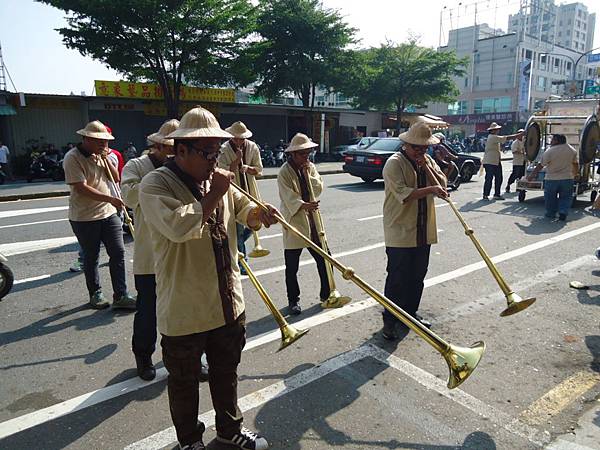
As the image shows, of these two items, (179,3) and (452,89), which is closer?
(179,3)

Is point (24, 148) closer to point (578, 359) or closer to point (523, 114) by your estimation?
point (578, 359)

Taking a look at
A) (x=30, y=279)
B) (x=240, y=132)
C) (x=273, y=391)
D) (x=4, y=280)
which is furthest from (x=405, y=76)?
(x=273, y=391)

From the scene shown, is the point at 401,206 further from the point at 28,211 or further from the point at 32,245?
the point at 28,211

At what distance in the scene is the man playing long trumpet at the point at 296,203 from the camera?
4.62 m

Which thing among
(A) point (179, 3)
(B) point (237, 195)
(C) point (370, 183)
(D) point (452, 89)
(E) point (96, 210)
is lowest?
(C) point (370, 183)

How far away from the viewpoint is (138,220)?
3605mm

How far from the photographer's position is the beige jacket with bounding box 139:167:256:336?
2.27 metres

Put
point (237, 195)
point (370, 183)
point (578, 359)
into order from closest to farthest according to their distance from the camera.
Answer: point (237, 195), point (578, 359), point (370, 183)

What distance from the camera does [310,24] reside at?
83.5 feet

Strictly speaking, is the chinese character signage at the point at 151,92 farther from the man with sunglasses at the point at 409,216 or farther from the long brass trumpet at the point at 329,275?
the man with sunglasses at the point at 409,216

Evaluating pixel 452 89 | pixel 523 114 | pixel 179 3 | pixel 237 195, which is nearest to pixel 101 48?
pixel 179 3

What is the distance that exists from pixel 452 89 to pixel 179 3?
21510 millimetres

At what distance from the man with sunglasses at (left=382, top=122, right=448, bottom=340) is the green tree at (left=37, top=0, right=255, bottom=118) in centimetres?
1660

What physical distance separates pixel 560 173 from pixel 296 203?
23.8 feet
